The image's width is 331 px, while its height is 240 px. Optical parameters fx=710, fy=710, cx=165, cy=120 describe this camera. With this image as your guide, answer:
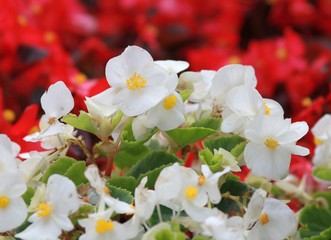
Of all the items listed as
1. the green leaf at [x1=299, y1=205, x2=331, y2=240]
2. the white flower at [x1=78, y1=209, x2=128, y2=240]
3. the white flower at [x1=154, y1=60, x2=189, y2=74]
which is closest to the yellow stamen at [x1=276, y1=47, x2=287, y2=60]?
the green leaf at [x1=299, y1=205, x2=331, y2=240]

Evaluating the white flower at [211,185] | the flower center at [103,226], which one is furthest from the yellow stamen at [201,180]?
the flower center at [103,226]

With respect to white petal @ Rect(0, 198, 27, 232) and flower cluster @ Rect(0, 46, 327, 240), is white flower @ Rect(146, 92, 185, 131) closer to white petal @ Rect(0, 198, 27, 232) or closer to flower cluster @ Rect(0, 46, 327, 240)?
flower cluster @ Rect(0, 46, 327, 240)

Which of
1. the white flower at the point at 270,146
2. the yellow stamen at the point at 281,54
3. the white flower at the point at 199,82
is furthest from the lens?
the yellow stamen at the point at 281,54

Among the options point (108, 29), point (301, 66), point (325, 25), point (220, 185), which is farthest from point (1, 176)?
point (325, 25)

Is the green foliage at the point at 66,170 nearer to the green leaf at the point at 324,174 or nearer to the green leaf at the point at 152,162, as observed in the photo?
the green leaf at the point at 152,162

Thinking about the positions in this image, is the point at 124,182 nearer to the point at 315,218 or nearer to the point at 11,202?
the point at 11,202

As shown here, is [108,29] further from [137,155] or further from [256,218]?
[256,218]

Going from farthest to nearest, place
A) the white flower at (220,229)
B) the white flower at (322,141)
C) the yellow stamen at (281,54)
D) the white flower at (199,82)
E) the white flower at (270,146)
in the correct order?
the yellow stamen at (281,54), the white flower at (322,141), the white flower at (199,82), the white flower at (270,146), the white flower at (220,229)
